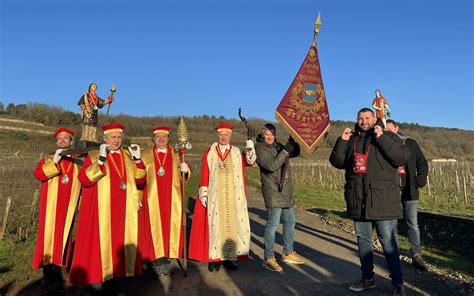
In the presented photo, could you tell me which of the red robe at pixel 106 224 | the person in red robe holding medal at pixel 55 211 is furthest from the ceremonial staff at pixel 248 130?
the person in red robe holding medal at pixel 55 211

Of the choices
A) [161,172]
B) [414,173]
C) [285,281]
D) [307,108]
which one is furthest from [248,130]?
[414,173]

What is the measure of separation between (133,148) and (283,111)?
98.8 inches

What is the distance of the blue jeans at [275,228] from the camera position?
244 inches

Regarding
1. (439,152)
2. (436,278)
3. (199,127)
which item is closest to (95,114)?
(436,278)

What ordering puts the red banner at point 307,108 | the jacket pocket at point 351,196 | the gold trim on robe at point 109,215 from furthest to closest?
1. the red banner at point 307,108
2. the jacket pocket at point 351,196
3. the gold trim on robe at point 109,215

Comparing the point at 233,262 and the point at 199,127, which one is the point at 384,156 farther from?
the point at 199,127

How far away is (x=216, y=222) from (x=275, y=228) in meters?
0.91

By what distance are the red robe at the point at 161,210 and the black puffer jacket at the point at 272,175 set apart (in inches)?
51.0

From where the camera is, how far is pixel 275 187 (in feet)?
20.6

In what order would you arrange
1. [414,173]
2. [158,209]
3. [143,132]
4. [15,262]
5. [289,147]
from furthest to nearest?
[143,132] < [15,262] < [414,173] < [289,147] < [158,209]

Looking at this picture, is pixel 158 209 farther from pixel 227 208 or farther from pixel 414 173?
pixel 414 173

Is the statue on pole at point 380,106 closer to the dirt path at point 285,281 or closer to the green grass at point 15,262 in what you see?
the dirt path at point 285,281

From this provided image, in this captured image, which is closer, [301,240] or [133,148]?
[133,148]

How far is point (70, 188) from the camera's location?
5.78 meters
